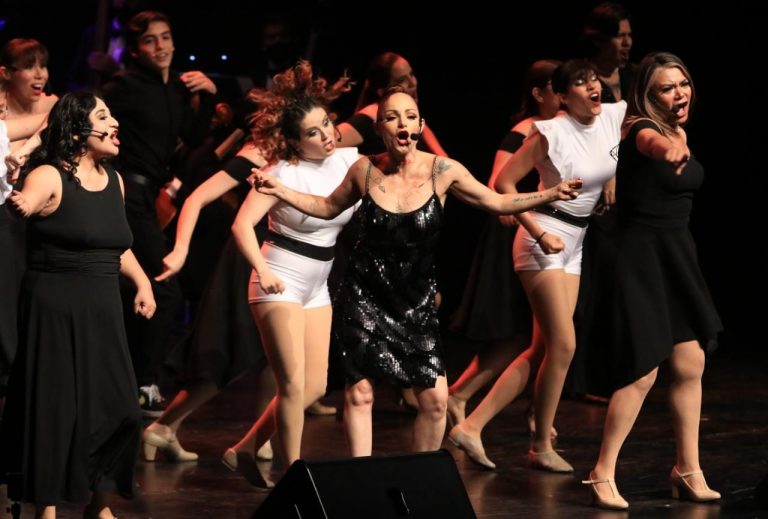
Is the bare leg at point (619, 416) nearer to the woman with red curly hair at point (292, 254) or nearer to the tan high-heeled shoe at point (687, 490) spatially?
the tan high-heeled shoe at point (687, 490)

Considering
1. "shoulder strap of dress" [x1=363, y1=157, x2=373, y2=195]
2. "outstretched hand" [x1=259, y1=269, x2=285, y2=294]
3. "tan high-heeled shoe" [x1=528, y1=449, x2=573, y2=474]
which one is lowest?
"tan high-heeled shoe" [x1=528, y1=449, x2=573, y2=474]

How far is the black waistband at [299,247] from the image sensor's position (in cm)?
528

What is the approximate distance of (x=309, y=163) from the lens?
536 cm

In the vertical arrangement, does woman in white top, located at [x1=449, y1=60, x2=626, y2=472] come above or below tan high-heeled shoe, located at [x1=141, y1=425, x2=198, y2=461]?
above

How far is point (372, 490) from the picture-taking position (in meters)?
3.83

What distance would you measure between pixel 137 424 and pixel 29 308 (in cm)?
50

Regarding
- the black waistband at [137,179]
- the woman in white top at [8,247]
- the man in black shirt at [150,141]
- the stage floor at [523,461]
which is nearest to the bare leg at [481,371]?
the stage floor at [523,461]

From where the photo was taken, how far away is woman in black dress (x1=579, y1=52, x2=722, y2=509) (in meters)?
5.13

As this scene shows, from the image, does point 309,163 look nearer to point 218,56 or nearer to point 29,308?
point 29,308

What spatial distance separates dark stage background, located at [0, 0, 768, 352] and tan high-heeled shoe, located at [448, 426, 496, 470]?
375cm

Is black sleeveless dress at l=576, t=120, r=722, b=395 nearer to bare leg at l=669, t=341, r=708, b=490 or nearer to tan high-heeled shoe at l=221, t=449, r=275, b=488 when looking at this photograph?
bare leg at l=669, t=341, r=708, b=490

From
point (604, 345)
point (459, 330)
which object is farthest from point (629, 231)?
point (459, 330)

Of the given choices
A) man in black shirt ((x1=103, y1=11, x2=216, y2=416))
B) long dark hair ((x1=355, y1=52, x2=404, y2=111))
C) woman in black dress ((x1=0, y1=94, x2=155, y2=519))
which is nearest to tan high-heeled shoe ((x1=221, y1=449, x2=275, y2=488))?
woman in black dress ((x1=0, y1=94, x2=155, y2=519))

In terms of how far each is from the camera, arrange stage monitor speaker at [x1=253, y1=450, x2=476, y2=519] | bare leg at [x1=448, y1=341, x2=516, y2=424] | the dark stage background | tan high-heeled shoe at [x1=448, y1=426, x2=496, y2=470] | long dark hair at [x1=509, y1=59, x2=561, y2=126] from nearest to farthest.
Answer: stage monitor speaker at [x1=253, y1=450, x2=476, y2=519] → tan high-heeled shoe at [x1=448, y1=426, x2=496, y2=470] → long dark hair at [x1=509, y1=59, x2=561, y2=126] → bare leg at [x1=448, y1=341, x2=516, y2=424] → the dark stage background
